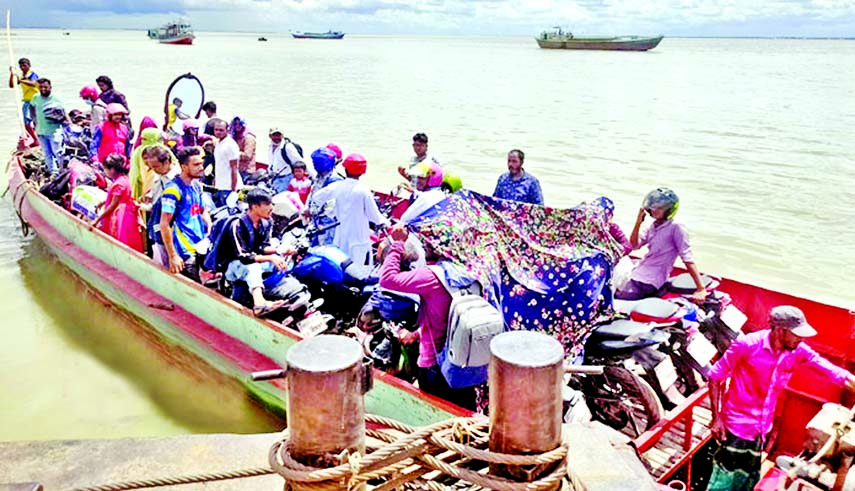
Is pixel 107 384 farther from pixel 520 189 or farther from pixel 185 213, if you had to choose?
pixel 520 189

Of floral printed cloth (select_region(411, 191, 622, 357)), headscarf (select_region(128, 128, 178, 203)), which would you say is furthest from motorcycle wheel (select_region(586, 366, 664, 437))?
headscarf (select_region(128, 128, 178, 203))

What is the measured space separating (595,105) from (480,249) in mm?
24461

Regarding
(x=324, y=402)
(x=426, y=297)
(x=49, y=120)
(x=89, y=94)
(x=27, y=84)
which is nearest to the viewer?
(x=324, y=402)

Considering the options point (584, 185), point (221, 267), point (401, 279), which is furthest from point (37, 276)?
point (584, 185)

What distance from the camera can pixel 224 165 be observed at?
716 centimetres

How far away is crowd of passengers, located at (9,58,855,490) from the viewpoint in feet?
11.1

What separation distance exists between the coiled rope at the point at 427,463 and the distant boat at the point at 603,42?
8025cm

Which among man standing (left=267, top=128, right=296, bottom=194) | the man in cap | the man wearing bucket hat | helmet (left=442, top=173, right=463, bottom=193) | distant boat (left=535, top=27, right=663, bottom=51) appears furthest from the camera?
distant boat (left=535, top=27, right=663, bottom=51)

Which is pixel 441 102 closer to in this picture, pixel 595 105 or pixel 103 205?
pixel 595 105

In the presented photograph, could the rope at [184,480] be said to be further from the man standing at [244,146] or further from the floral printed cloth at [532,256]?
the man standing at [244,146]

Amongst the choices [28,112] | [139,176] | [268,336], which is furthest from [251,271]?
[28,112]

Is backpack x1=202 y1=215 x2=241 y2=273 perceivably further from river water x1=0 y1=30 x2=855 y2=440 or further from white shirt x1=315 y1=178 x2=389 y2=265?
river water x1=0 y1=30 x2=855 y2=440

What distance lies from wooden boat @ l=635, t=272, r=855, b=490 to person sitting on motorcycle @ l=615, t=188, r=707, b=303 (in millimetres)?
792

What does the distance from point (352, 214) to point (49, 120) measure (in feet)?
21.0
